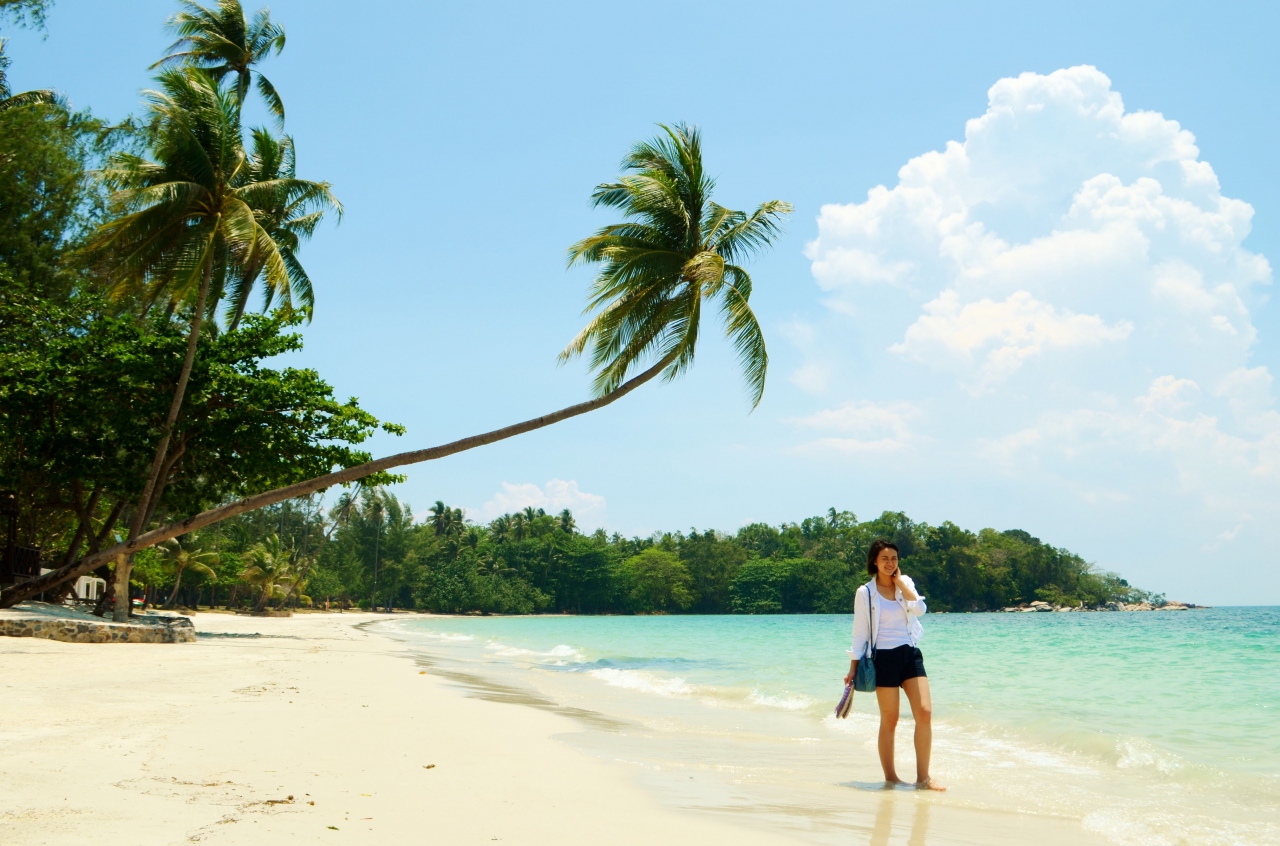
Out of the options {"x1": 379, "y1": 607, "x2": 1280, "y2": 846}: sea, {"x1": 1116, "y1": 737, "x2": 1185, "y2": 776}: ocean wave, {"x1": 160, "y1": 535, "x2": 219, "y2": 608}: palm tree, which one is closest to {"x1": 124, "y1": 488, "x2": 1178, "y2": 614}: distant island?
{"x1": 160, "y1": 535, "x2": 219, "y2": 608}: palm tree

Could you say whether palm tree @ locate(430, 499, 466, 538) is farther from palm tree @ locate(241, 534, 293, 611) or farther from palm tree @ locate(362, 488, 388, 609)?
palm tree @ locate(241, 534, 293, 611)

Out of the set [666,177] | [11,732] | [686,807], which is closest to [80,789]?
[11,732]

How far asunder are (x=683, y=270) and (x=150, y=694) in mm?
10784

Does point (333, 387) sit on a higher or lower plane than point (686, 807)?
higher

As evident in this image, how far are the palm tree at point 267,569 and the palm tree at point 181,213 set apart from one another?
102 feet

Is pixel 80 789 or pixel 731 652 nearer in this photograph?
pixel 80 789

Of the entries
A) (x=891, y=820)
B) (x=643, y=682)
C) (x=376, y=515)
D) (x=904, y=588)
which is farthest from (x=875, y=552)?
(x=376, y=515)

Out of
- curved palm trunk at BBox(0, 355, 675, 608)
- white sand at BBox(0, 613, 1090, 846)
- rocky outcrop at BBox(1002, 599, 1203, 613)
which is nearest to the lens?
white sand at BBox(0, 613, 1090, 846)

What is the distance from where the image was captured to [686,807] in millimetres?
4445

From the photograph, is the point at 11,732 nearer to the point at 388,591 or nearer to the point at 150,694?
the point at 150,694

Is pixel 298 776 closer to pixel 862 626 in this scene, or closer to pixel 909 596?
pixel 862 626

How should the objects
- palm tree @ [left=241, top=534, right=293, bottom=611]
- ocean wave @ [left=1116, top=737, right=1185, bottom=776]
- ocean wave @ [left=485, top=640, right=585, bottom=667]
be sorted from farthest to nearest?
palm tree @ [left=241, top=534, right=293, bottom=611] < ocean wave @ [left=485, top=640, right=585, bottom=667] < ocean wave @ [left=1116, top=737, right=1185, bottom=776]

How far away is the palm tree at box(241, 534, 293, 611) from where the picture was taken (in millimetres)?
45094

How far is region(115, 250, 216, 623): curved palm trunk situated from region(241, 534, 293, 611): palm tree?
3085 centimetres
